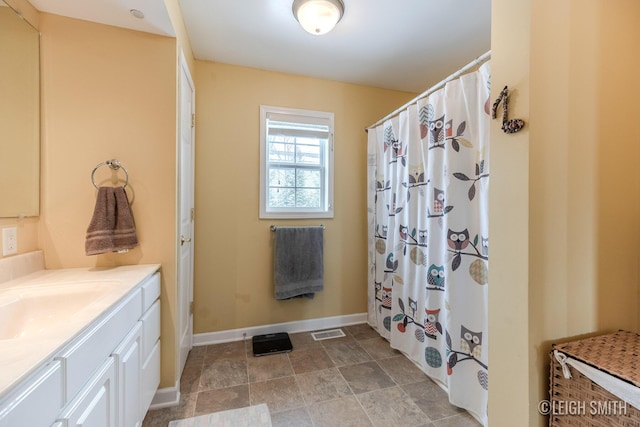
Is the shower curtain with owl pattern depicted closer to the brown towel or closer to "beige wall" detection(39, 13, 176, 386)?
"beige wall" detection(39, 13, 176, 386)

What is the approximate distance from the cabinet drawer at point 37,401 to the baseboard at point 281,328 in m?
1.67

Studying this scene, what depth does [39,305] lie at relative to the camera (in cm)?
105

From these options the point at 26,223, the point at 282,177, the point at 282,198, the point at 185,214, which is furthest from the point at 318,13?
the point at 26,223

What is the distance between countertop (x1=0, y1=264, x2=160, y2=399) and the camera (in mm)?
580

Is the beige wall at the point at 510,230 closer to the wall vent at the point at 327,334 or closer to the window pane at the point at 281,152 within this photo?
the wall vent at the point at 327,334

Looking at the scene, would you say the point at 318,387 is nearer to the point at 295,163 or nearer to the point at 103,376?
the point at 103,376

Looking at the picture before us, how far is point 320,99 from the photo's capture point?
252 cm

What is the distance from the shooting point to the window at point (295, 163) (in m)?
2.39

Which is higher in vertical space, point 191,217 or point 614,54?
point 614,54

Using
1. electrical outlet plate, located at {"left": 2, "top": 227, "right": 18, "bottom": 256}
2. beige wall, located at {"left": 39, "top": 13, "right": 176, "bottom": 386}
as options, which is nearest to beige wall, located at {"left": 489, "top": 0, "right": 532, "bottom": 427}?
beige wall, located at {"left": 39, "top": 13, "right": 176, "bottom": 386}

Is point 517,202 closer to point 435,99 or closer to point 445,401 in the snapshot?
point 435,99

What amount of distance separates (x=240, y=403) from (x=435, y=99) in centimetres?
221

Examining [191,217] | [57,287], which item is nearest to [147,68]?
[191,217]

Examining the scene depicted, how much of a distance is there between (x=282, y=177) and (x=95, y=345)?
1.80 metres
